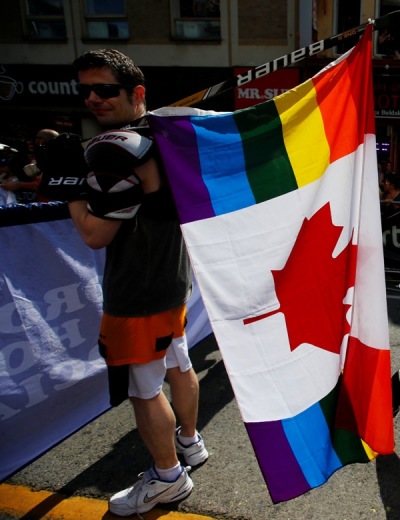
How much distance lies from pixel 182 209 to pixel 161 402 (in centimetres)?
88

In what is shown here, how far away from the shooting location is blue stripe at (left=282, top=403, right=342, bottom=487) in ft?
5.96

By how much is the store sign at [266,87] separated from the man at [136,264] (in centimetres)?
1114

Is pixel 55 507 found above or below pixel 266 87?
below

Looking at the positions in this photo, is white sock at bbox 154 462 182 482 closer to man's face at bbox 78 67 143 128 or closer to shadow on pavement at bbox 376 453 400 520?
shadow on pavement at bbox 376 453 400 520

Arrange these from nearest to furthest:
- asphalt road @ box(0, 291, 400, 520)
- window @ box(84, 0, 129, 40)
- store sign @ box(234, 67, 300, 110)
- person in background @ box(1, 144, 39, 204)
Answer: asphalt road @ box(0, 291, 400, 520) < person in background @ box(1, 144, 39, 204) < store sign @ box(234, 67, 300, 110) < window @ box(84, 0, 129, 40)

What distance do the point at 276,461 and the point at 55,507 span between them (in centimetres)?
115

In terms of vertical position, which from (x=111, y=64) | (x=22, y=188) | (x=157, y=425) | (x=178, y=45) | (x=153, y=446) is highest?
(x=178, y=45)

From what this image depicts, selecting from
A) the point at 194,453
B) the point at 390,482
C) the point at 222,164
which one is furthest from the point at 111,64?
the point at 390,482

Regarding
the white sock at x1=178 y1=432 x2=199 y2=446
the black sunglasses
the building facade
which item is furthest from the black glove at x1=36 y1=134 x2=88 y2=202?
the building facade

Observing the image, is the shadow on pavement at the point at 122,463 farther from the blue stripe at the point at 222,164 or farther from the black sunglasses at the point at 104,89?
the black sunglasses at the point at 104,89

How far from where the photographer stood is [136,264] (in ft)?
6.79

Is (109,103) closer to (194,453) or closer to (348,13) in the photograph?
(194,453)

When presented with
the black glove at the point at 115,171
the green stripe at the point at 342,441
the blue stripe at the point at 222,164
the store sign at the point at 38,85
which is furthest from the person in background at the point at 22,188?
the store sign at the point at 38,85

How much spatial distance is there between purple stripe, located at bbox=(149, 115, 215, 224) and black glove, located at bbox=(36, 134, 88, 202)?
0.33m
